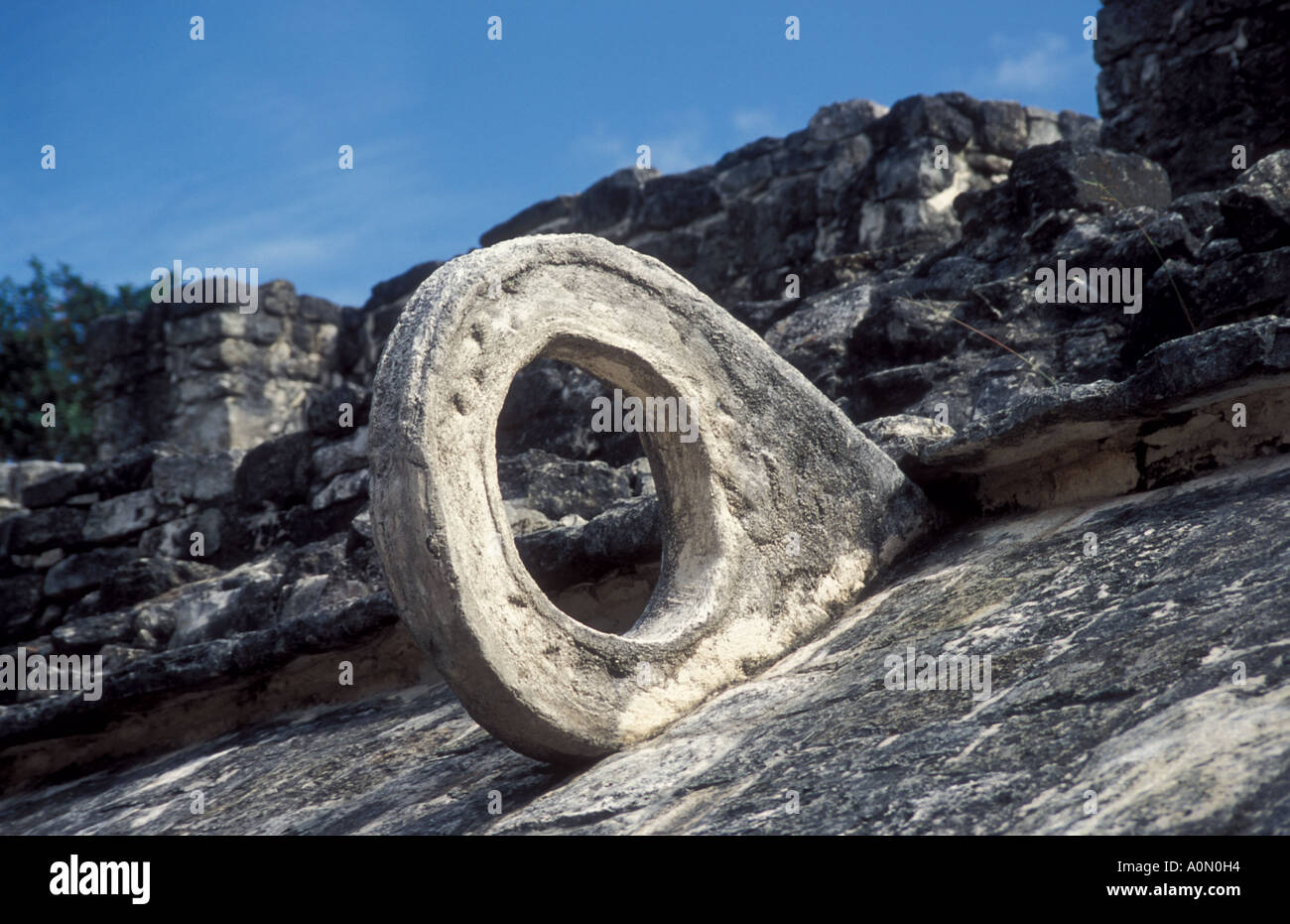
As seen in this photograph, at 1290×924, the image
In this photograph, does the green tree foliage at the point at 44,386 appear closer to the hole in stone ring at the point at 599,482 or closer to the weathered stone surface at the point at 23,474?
the weathered stone surface at the point at 23,474

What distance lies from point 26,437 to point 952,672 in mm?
10345

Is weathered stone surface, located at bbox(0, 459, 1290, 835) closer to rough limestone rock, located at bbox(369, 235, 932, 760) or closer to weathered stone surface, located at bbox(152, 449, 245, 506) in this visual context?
rough limestone rock, located at bbox(369, 235, 932, 760)

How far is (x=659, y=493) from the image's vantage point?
3.24 metres

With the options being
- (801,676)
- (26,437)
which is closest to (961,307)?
(801,676)

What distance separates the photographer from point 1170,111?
20.5ft

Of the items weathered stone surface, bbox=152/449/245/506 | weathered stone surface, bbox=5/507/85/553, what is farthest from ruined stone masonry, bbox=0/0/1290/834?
weathered stone surface, bbox=5/507/85/553

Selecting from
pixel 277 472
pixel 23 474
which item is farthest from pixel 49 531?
pixel 277 472

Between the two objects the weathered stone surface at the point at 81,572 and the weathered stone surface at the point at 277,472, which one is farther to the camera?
the weathered stone surface at the point at 81,572

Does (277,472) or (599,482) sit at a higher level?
(277,472)

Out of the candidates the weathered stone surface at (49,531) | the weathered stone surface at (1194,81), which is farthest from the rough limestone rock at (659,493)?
the weathered stone surface at (49,531)

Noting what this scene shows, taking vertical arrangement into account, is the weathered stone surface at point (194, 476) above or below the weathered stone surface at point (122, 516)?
above

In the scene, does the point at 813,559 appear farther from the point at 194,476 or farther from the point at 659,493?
the point at 194,476

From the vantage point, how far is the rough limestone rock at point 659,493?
2.54 meters

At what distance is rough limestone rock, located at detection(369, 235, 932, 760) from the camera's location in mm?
2543
